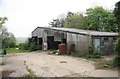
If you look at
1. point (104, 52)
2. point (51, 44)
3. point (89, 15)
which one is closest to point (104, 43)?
point (104, 52)

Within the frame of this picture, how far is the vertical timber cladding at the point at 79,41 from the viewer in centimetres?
2487

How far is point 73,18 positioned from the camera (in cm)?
4941

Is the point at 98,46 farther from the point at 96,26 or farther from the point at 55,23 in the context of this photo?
the point at 55,23

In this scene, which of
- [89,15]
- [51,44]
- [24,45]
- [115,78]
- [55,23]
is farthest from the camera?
[55,23]

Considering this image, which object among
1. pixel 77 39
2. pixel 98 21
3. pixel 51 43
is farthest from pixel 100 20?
pixel 77 39

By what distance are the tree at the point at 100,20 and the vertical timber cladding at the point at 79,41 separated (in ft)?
44.7

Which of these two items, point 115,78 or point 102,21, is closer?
point 115,78

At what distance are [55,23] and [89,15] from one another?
15093 mm

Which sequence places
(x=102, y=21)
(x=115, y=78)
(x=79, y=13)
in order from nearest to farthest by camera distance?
(x=115, y=78) < (x=102, y=21) < (x=79, y=13)

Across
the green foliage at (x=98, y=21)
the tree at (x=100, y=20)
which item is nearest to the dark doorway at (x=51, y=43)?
the green foliage at (x=98, y=21)

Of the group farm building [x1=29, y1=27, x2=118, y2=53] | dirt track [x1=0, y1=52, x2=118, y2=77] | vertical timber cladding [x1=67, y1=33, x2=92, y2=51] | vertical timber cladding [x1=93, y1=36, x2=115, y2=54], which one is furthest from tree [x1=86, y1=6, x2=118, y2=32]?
dirt track [x1=0, y1=52, x2=118, y2=77]

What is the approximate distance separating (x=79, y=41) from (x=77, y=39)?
568mm

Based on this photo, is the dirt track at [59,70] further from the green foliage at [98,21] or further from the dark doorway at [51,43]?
the green foliage at [98,21]

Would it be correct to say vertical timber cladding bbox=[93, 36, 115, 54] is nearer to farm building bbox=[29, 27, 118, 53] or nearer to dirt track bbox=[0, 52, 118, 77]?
farm building bbox=[29, 27, 118, 53]
